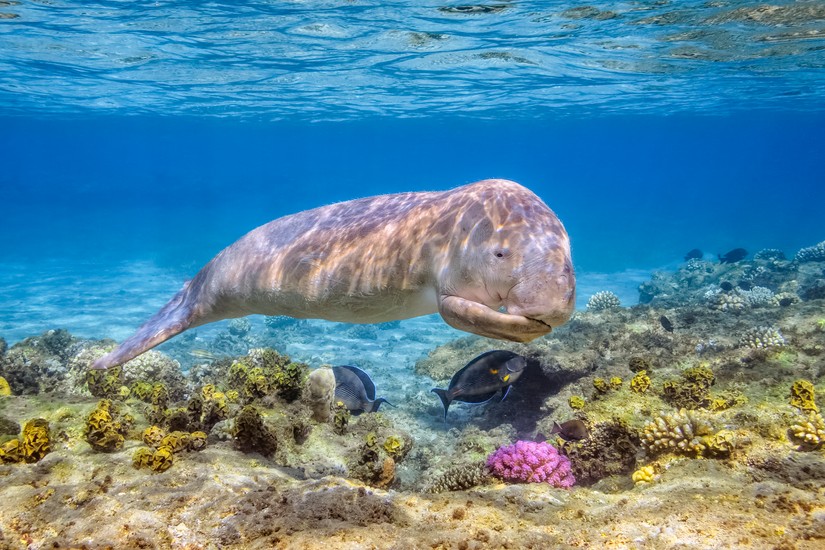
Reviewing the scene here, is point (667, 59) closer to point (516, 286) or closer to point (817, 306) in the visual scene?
point (817, 306)

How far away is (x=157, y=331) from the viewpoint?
5.82 meters

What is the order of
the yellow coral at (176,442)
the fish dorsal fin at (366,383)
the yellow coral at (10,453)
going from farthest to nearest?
1. the fish dorsal fin at (366,383)
2. the yellow coral at (176,442)
3. the yellow coral at (10,453)

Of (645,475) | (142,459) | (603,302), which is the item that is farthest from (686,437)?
(603,302)

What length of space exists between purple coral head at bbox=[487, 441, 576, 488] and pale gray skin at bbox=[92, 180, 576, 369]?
1.79m

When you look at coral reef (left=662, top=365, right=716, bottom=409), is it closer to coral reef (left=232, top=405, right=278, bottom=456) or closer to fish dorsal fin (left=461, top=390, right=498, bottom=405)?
fish dorsal fin (left=461, top=390, right=498, bottom=405)

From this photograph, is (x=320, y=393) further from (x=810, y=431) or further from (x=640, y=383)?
(x=810, y=431)

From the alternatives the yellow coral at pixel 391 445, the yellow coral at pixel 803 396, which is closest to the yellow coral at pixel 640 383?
the yellow coral at pixel 803 396

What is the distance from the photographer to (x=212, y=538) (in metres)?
2.76

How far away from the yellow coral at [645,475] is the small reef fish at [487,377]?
3.27m

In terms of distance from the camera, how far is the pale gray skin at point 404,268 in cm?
303

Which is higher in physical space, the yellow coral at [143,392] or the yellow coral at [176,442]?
the yellow coral at [176,442]

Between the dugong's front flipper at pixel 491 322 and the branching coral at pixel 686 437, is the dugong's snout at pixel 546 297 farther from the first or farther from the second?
the branching coral at pixel 686 437

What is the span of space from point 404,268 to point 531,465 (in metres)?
2.41

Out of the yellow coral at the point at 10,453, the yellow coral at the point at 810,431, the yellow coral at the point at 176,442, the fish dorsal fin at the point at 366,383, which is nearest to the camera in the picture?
the yellow coral at the point at 10,453
